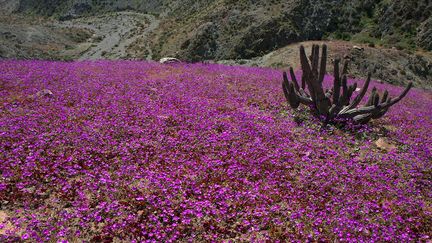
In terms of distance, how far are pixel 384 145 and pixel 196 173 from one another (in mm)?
7295

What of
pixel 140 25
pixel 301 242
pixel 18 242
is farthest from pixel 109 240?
pixel 140 25

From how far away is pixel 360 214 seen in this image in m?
7.34

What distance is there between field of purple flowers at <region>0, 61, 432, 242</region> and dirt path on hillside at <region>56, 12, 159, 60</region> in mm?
39912

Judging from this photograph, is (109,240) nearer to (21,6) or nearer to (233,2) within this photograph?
(233,2)

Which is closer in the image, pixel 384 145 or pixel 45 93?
pixel 384 145

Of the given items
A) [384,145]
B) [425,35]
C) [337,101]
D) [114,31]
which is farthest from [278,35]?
[114,31]

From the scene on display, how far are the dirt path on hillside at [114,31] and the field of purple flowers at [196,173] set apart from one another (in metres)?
39.9

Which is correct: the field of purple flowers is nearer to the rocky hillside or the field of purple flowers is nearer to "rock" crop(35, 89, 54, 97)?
"rock" crop(35, 89, 54, 97)

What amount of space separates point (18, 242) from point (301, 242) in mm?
5082

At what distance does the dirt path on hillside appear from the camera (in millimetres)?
56062

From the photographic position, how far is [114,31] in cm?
8175

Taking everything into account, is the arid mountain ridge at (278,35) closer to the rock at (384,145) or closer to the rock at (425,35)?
the rock at (425,35)

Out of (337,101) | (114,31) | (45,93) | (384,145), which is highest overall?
(114,31)

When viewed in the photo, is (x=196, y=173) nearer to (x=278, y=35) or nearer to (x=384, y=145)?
(x=384, y=145)
